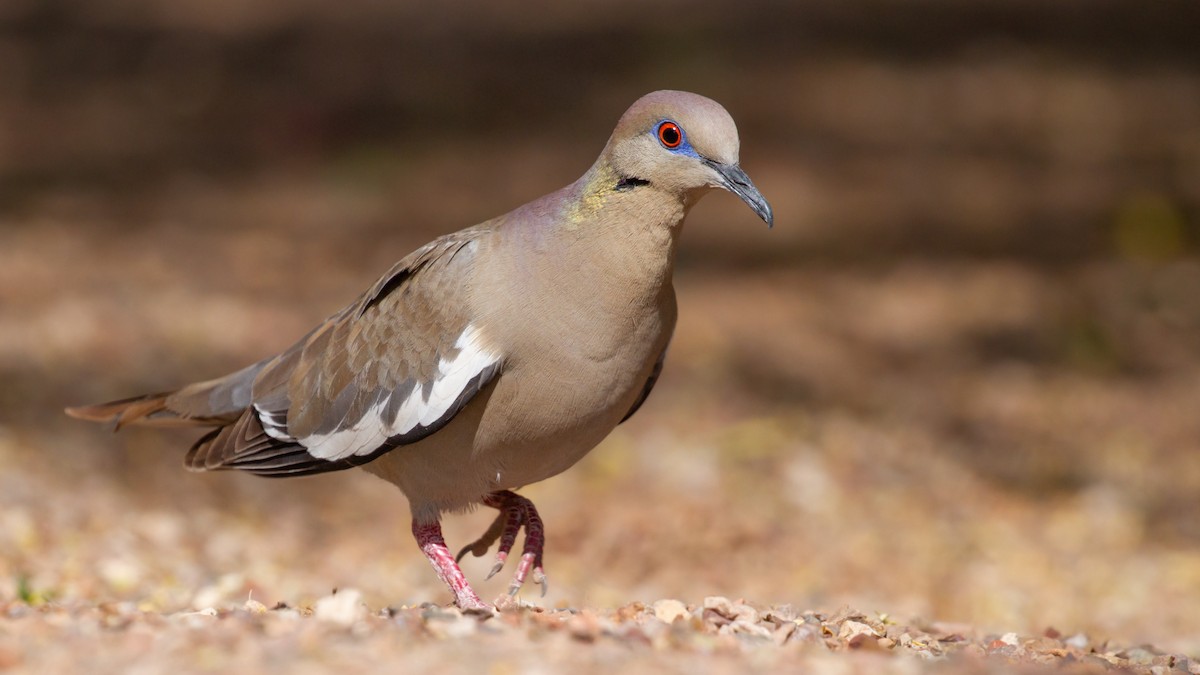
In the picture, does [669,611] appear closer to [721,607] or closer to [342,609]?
[721,607]

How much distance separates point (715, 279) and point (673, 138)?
18.3 ft

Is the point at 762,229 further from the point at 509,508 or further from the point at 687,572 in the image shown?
the point at 509,508

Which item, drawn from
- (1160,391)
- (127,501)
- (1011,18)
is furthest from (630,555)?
(1011,18)

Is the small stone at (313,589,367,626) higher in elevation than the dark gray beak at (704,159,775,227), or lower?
lower

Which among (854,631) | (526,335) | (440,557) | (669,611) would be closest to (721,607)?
(669,611)

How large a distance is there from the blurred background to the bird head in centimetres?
225

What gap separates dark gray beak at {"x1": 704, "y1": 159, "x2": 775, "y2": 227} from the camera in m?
4.16

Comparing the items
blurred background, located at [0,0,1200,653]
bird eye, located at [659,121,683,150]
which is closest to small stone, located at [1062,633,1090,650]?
blurred background, located at [0,0,1200,653]

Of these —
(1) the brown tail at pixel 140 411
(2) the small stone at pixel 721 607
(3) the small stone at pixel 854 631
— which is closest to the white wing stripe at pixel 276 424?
(1) the brown tail at pixel 140 411

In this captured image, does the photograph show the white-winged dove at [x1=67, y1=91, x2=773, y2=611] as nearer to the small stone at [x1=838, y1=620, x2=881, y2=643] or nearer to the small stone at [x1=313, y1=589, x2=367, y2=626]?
the small stone at [x1=313, y1=589, x2=367, y2=626]

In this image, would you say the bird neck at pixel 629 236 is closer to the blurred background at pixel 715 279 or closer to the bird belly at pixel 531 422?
the bird belly at pixel 531 422

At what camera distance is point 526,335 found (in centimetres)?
422

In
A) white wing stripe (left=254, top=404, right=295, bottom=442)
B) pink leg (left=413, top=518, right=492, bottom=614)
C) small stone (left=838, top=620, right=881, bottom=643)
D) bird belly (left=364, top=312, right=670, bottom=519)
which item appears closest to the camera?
small stone (left=838, top=620, right=881, bottom=643)

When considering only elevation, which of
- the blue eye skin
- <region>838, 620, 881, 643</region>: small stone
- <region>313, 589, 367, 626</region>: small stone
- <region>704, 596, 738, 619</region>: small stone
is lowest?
<region>313, 589, 367, 626</region>: small stone
